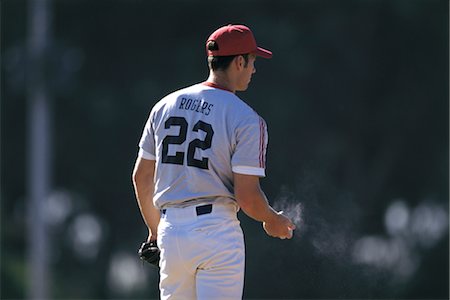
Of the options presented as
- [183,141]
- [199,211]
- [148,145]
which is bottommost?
[199,211]

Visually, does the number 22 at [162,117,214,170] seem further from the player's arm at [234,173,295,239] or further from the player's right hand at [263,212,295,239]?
the player's right hand at [263,212,295,239]

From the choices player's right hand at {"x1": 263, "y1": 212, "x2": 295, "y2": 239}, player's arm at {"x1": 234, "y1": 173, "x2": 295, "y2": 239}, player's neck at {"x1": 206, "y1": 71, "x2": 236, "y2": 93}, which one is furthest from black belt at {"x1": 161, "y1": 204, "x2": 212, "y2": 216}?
player's neck at {"x1": 206, "y1": 71, "x2": 236, "y2": 93}

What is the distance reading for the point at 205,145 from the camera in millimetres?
6781

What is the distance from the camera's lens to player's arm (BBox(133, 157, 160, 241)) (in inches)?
285

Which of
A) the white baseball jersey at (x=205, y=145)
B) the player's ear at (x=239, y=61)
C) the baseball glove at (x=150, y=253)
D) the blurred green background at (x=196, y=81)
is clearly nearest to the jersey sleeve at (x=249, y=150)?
the white baseball jersey at (x=205, y=145)

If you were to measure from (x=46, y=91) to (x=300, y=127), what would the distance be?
5.95 m

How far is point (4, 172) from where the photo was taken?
1185 inches

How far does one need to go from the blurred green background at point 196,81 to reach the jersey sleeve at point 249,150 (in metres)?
16.8

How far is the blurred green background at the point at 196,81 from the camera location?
1045 inches

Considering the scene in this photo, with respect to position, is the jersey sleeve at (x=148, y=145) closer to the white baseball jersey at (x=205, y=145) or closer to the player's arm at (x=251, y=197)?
the white baseball jersey at (x=205, y=145)

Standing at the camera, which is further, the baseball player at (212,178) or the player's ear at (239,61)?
the player's ear at (239,61)

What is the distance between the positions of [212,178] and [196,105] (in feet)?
1.51

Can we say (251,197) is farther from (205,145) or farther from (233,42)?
(233,42)

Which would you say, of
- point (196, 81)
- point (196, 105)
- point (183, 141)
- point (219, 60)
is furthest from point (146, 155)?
point (196, 81)
